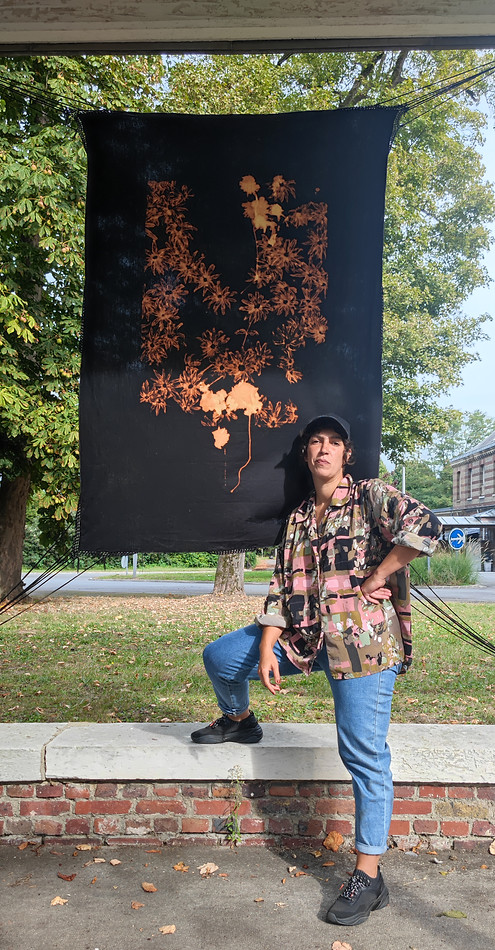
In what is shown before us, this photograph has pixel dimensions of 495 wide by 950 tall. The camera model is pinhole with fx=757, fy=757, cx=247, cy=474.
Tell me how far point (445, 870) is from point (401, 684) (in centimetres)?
405

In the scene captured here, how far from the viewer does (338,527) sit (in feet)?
9.97

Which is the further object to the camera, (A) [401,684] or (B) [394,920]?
(A) [401,684]

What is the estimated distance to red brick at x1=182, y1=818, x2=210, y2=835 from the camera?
3.47 metres

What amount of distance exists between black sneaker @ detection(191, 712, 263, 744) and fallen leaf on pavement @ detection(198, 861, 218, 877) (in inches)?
20.2

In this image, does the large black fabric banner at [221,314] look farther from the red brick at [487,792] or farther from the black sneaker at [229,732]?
the red brick at [487,792]

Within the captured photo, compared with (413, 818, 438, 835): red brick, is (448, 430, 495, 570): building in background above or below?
above

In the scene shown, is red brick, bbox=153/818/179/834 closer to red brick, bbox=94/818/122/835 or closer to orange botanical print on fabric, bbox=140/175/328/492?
red brick, bbox=94/818/122/835

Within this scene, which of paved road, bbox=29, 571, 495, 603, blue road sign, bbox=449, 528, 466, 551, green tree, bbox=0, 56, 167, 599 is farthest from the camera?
blue road sign, bbox=449, 528, 466, 551

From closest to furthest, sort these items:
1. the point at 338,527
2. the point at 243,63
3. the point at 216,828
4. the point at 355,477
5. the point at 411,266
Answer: the point at 338,527
the point at 216,828
the point at 355,477
the point at 243,63
the point at 411,266

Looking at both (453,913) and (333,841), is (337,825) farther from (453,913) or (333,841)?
(453,913)

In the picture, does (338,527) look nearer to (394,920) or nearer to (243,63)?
(394,920)

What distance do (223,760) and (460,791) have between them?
1082 millimetres

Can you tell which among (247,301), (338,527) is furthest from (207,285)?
(338,527)

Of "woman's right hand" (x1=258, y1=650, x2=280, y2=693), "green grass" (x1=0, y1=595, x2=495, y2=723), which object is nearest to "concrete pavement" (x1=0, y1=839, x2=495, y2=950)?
"woman's right hand" (x1=258, y1=650, x2=280, y2=693)
